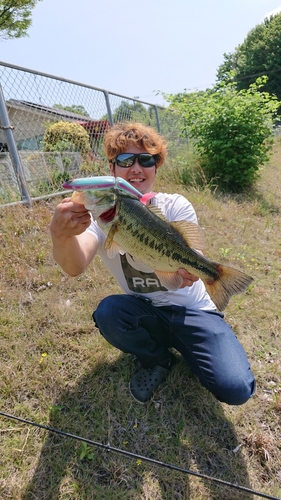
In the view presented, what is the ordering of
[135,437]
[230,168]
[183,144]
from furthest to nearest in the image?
[183,144] < [230,168] < [135,437]

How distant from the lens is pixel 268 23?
37.6 meters

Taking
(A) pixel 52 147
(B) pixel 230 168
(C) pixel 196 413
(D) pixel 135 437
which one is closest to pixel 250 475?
(C) pixel 196 413

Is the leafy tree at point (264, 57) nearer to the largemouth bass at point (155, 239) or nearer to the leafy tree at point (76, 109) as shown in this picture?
the leafy tree at point (76, 109)

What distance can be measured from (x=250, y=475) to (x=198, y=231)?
4.86 ft

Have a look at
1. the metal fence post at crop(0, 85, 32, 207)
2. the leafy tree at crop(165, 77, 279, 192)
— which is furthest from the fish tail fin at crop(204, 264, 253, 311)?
the leafy tree at crop(165, 77, 279, 192)

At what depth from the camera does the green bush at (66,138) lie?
567 centimetres

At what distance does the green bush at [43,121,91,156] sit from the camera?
5668 mm

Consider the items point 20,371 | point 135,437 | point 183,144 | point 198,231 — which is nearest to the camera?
point 198,231

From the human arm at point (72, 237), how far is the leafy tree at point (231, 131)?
549cm

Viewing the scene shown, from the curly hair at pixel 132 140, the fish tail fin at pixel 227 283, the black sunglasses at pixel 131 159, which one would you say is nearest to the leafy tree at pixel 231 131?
the curly hair at pixel 132 140

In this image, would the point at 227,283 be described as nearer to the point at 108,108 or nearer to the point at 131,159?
the point at 131,159

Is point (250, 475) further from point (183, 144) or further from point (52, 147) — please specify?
point (183, 144)

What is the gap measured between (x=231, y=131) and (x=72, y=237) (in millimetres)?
6036

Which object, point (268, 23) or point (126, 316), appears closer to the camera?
point (126, 316)
